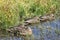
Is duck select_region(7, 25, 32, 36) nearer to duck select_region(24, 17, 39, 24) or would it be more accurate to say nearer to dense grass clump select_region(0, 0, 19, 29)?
dense grass clump select_region(0, 0, 19, 29)

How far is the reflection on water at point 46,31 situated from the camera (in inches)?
249

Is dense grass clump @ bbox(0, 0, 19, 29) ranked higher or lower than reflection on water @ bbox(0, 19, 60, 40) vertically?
higher

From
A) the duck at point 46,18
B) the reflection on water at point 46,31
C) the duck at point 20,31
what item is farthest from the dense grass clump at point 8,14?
the duck at point 46,18

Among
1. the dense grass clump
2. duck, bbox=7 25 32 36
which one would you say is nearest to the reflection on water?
duck, bbox=7 25 32 36

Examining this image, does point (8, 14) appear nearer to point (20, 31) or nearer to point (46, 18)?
point (20, 31)

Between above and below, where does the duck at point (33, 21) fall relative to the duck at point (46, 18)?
above

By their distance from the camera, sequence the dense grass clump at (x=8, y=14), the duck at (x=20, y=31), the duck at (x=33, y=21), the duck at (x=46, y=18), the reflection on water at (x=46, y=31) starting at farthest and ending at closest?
Answer: 1. the duck at (x=46, y=18)
2. the duck at (x=33, y=21)
3. the dense grass clump at (x=8, y=14)
4. the duck at (x=20, y=31)
5. the reflection on water at (x=46, y=31)

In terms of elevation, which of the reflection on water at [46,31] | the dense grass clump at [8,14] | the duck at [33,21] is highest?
the dense grass clump at [8,14]

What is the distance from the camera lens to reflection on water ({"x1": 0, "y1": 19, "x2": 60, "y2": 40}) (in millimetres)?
6327

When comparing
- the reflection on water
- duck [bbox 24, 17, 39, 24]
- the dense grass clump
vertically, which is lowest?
the reflection on water

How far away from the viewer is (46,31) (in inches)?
262

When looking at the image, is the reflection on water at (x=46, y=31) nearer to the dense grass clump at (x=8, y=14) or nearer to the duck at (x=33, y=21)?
the duck at (x=33, y=21)

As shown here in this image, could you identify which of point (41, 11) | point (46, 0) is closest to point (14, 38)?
point (41, 11)

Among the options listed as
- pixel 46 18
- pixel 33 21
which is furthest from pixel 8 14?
pixel 46 18
